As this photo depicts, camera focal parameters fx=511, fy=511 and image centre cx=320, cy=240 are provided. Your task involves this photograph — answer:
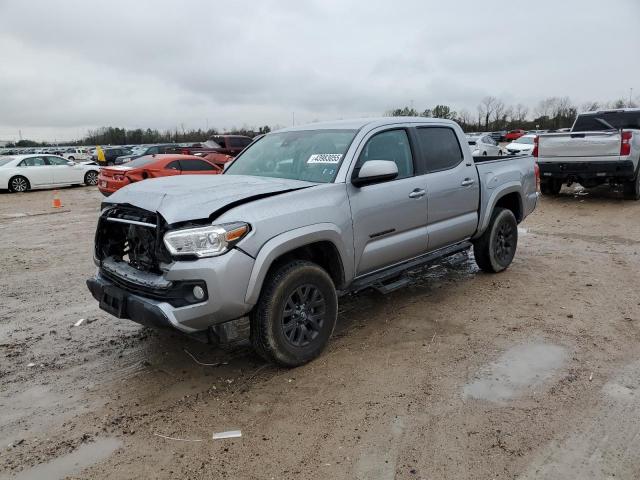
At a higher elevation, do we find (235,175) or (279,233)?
(235,175)

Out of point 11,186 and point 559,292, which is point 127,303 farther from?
point 11,186

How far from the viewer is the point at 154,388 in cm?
376

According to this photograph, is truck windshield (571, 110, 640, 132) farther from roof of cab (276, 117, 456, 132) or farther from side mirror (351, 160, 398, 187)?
side mirror (351, 160, 398, 187)

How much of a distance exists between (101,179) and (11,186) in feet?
23.8

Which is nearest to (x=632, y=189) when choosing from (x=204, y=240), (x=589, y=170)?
(x=589, y=170)

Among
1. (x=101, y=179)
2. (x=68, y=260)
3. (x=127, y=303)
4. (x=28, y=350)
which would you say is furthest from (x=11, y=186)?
(x=127, y=303)

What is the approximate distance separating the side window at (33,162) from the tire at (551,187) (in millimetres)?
17926

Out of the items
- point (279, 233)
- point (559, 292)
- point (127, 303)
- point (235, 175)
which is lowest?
point (559, 292)

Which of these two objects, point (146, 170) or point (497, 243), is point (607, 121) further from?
point (146, 170)

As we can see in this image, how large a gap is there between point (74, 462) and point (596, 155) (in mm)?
12011

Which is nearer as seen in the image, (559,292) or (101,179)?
(559,292)

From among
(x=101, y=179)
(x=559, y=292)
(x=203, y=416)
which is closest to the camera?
(x=203, y=416)

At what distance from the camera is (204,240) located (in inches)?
133

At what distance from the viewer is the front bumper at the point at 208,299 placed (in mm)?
3328
